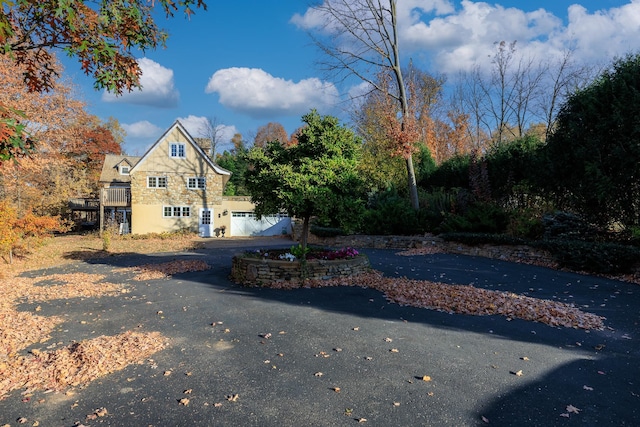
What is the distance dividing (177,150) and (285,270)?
2048cm

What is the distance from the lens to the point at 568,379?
12.3ft

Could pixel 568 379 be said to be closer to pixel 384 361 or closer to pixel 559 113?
pixel 384 361

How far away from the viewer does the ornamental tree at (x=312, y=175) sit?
8688 millimetres

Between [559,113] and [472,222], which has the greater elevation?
[559,113]

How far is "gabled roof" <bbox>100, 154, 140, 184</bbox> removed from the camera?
3197 centimetres

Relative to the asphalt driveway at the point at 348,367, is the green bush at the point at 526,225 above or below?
above

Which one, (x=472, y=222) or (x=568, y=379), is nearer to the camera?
(x=568, y=379)

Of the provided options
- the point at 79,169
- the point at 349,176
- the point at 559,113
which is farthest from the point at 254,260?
the point at 79,169

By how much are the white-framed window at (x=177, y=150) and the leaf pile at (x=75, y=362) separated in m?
22.7

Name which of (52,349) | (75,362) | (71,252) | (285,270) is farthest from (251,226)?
(75,362)

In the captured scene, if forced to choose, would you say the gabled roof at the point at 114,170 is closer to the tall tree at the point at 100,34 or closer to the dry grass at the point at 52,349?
the dry grass at the point at 52,349

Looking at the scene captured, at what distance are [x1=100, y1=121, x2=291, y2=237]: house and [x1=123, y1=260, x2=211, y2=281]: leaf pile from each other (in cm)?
1453

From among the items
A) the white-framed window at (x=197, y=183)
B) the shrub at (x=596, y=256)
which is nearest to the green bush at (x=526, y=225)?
the shrub at (x=596, y=256)

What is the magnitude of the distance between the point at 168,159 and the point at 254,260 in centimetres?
1982
